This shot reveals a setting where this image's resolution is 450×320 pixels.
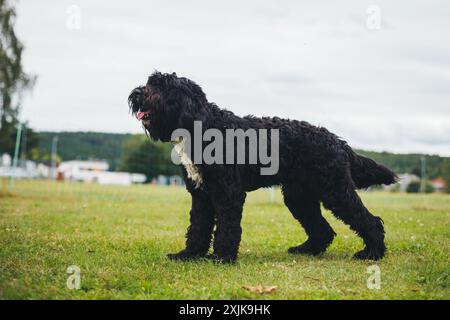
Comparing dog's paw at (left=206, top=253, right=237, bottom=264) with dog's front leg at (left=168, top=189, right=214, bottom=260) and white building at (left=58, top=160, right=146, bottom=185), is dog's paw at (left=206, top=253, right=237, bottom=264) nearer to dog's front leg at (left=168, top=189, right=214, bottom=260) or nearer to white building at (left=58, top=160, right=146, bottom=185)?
dog's front leg at (left=168, top=189, right=214, bottom=260)

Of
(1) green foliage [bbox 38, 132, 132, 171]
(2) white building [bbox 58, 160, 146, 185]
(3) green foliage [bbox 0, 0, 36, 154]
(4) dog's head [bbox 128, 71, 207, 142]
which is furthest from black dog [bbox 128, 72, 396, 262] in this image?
(2) white building [bbox 58, 160, 146, 185]

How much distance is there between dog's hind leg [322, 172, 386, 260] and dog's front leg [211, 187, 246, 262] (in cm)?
129

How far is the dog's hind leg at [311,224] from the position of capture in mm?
6867

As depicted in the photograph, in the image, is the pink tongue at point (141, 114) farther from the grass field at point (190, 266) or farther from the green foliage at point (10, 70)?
the green foliage at point (10, 70)

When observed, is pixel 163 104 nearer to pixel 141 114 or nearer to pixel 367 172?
pixel 141 114

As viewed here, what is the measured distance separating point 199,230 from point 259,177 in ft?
3.35

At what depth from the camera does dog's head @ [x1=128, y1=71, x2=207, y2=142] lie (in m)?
5.65

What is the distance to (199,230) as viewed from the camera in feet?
20.3

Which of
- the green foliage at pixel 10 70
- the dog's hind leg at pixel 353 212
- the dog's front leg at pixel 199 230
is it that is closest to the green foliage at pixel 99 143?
the green foliage at pixel 10 70

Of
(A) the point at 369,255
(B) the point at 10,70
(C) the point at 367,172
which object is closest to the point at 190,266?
(A) the point at 369,255

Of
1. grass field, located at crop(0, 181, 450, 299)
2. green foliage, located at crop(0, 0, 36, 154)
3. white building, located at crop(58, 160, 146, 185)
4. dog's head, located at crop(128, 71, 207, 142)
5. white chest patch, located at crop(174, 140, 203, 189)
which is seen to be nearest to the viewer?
grass field, located at crop(0, 181, 450, 299)

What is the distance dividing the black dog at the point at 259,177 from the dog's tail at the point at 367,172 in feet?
0.04
